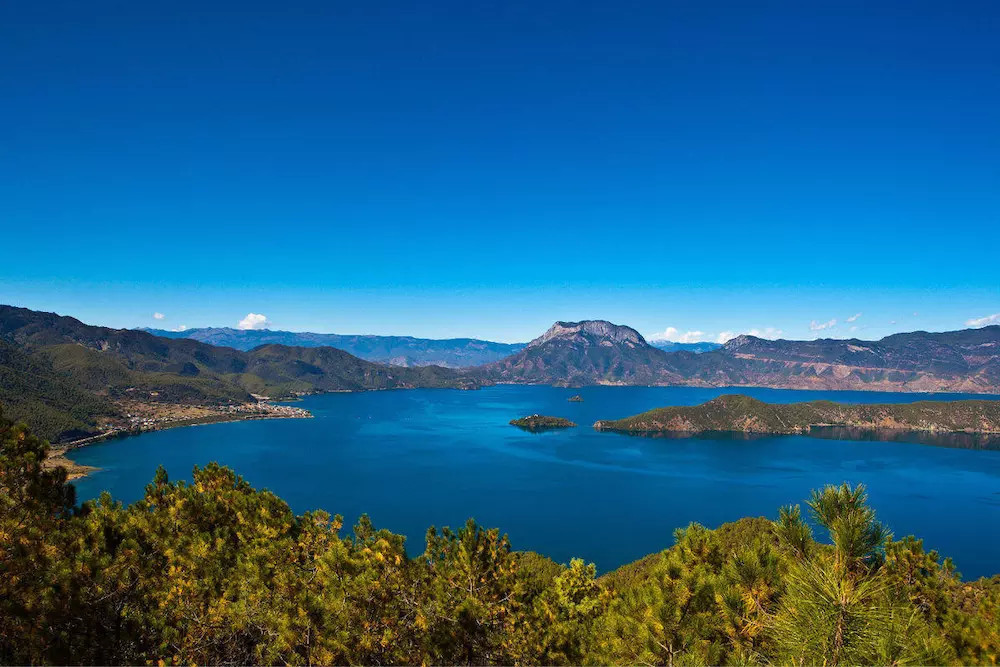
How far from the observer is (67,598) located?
10.3 m

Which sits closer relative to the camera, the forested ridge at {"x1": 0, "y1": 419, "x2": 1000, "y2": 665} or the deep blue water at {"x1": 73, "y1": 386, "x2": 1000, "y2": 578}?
the forested ridge at {"x1": 0, "y1": 419, "x2": 1000, "y2": 665}

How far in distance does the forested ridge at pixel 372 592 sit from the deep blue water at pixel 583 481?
7120 centimetres

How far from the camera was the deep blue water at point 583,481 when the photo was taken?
311 ft

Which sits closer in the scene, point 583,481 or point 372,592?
point 372,592

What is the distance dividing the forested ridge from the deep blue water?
71197 mm

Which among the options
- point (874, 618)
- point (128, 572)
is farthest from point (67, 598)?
point (874, 618)

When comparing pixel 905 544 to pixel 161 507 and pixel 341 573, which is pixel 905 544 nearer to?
pixel 341 573

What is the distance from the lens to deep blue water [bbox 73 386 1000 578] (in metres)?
94.9

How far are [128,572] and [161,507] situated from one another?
9.49 ft

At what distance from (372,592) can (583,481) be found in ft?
423

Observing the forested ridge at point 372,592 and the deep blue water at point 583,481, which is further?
the deep blue water at point 583,481

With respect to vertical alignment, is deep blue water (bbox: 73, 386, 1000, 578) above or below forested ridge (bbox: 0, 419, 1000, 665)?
below

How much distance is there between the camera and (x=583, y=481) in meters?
133

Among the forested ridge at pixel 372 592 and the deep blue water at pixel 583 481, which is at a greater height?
the forested ridge at pixel 372 592
